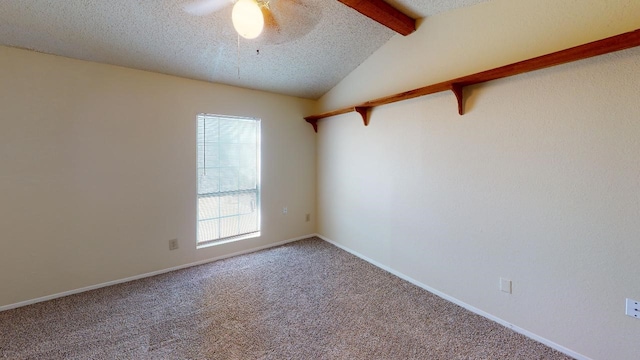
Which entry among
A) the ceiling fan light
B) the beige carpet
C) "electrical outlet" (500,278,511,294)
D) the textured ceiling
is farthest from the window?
"electrical outlet" (500,278,511,294)

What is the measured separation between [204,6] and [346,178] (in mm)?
2409

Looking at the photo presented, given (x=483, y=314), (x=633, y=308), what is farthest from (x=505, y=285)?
(x=633, y=308)

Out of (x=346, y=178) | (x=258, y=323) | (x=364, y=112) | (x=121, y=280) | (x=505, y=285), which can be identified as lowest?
(x=258, y=323)

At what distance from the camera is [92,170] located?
2541 mm

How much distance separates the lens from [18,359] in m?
1.69

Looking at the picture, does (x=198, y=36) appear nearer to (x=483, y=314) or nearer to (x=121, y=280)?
(x=121, y=280)

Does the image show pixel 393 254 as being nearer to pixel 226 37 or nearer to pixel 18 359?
pixel 226 37

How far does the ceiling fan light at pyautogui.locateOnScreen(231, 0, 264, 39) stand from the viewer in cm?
157

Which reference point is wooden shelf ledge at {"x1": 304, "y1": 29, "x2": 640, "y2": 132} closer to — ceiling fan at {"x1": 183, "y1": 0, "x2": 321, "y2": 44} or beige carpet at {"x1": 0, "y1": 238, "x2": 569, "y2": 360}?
ceiling fan at {"x1": 183, "y1": 0, "x2": 321, "y2": 44}

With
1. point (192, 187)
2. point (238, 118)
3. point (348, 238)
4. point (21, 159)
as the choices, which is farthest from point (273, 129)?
point (21, 159)

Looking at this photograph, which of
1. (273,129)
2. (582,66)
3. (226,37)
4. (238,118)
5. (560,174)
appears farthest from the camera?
(273,129)

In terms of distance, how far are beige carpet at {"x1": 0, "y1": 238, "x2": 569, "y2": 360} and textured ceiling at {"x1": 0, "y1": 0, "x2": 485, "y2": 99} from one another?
2261mm

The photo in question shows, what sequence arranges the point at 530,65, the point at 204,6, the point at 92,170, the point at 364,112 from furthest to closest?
the point at 364,112
the point at 92,170
the point at 204,6
the point at 530,65

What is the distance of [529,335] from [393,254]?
50.8 inches
